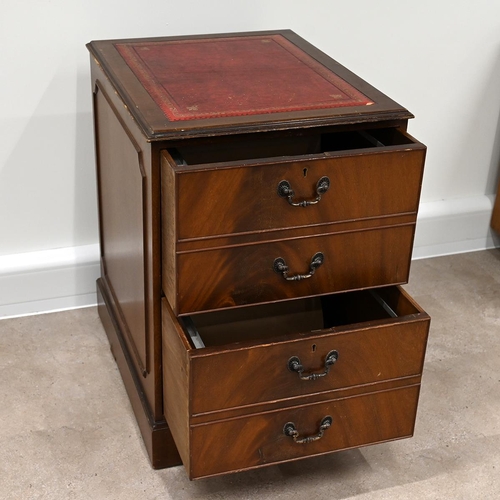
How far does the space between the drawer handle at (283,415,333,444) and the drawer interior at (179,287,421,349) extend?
171 mm

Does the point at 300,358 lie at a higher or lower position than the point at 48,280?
higher

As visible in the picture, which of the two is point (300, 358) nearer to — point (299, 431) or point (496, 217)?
point (299, 431)

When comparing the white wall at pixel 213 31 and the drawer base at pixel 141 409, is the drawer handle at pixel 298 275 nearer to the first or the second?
the drawer base at pixel 141 409

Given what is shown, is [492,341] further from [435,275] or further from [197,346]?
[197,346]

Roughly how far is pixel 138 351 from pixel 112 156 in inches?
13.9

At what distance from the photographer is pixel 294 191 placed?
1.24 metres

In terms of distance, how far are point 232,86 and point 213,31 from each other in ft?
1.48

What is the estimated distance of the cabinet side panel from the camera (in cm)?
140

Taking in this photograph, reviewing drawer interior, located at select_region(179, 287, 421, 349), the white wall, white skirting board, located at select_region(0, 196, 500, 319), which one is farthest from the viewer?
white skirting board, located at select_region(0, 196, 500, 319)

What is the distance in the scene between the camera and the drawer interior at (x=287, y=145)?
139 centimetres

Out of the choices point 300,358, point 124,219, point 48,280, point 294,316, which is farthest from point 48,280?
point 300,358

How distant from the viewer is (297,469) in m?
1.51

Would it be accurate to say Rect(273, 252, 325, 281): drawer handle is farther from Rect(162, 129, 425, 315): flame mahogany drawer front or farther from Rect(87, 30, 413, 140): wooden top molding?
Rect(87, 30, 413, 140): wooden top molding

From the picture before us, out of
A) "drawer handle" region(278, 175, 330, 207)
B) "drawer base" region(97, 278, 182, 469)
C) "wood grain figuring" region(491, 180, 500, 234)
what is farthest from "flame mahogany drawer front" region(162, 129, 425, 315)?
"wood grain figuring" region(491, 180, 500, 234)
